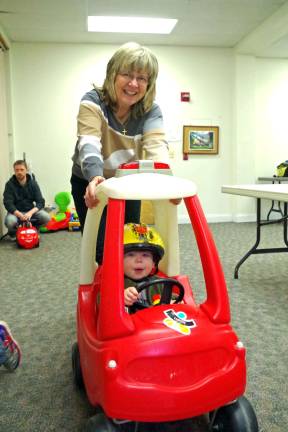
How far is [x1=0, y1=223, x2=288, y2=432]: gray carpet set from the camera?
44.1 inches

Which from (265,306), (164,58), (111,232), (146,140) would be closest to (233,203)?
(164,58)

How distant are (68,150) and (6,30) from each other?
163cm

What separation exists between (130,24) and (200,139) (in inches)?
71.7

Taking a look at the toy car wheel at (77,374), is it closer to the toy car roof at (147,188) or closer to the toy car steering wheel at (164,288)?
the toy car steering wheel at (164,288)

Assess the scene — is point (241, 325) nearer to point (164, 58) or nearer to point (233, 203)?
Answer: point (233, 203)

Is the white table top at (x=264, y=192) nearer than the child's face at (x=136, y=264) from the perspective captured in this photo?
No

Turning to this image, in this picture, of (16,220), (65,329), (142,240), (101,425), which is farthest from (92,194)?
(16,220)

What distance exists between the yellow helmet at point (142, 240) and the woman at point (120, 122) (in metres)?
0.17

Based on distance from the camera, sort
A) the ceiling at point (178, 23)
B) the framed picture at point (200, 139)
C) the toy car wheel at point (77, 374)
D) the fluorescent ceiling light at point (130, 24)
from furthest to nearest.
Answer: the framed picture at point (200, 139) → the fluorescent ceiling light at point (130, 24) → the ceiling at point (178, 23) → the toy car wheel at point (77, 374)

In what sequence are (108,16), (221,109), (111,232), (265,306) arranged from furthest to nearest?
1. (221,109)
2. (108,16)
3. (265,306)
4. (111,232)

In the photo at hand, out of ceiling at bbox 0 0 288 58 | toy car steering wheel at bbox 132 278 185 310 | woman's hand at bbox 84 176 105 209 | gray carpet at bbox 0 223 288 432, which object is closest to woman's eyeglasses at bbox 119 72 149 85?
woman's hand at bbox 84 176 105 209

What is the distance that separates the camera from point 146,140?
142cm

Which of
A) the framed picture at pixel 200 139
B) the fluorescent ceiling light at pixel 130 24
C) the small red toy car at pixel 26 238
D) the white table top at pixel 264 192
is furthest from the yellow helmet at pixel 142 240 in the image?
the framed picture at pixel 200 139

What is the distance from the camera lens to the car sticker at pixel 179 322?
2.75ft
